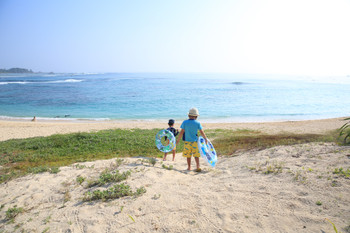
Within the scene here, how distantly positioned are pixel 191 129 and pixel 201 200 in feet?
8.33

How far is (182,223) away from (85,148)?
790 cm

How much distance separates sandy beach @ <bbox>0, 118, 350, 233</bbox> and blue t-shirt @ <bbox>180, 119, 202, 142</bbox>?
3.63 ft

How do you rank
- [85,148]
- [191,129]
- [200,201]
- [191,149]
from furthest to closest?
[85,148], [191,149], [191,129], [200,201]

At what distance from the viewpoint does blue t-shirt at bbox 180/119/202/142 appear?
21.5 ft

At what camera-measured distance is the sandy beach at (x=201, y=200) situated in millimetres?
3719

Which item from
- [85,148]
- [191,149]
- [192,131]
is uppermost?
[192,131]

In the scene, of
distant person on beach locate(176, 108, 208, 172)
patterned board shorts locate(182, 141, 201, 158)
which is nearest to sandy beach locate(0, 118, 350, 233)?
patterned board shorts locate(182, 141, 201, 158)

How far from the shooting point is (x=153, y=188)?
5.10 meters

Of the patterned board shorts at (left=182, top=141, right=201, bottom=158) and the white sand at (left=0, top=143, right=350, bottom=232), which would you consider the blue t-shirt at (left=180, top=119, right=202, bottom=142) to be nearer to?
the patterned board shorts at (left=182, top=141, right=201, bottom=158)

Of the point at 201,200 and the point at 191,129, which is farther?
the point at 191,129

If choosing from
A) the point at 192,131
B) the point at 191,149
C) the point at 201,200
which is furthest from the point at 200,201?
the point at 192,131

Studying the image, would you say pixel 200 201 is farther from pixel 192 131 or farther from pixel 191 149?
pixel 192 131

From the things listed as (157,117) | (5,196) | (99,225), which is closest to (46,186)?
(5,196)

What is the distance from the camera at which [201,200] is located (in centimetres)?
448
